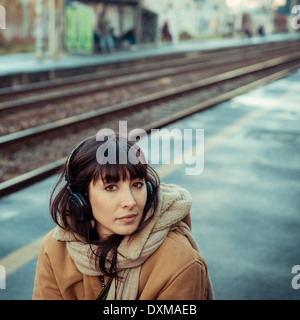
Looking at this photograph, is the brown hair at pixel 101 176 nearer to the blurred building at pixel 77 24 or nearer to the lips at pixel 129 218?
the lips at pixel 129 218

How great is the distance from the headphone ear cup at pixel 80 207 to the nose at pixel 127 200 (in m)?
0.15

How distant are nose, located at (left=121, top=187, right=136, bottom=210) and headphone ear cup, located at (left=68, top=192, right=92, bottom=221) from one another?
0.15m

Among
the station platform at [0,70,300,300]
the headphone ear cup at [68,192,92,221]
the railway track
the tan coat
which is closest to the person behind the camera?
the tan coat

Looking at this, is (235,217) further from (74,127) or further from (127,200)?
(74,127)

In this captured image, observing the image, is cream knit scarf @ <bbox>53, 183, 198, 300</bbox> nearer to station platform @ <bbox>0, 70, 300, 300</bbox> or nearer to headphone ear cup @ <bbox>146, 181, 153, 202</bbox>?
headphone ear cup @ <bbox>146, 181, 153, 202</bbox>

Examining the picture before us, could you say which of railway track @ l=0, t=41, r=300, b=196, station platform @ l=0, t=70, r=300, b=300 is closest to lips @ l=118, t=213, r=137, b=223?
station platform @ l=0, t=70, r=300, b=300

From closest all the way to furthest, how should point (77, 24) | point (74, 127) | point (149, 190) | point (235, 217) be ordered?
1. point (149, 190)
2. point (235, 217)
3. point (74, 127)
4. point (77, 24)

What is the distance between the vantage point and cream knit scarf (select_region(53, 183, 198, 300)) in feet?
5.98

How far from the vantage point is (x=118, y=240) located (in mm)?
1901

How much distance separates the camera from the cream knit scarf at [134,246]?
1.82 meters

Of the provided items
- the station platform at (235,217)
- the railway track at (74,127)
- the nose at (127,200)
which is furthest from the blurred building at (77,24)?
the nose at (127,200)

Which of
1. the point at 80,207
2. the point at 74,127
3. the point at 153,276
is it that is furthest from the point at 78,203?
the point at 74,127

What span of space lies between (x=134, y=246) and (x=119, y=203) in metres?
0.16

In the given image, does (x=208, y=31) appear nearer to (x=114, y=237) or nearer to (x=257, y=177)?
(x=257, y=177)
